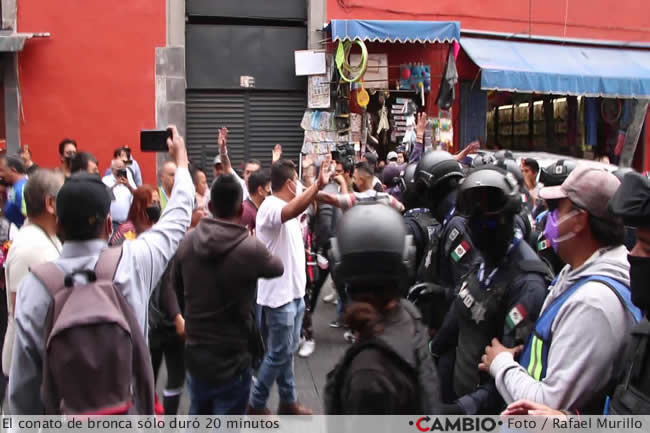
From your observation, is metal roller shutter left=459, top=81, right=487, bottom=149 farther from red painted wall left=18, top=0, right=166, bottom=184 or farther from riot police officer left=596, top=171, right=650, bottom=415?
riot police officer left=596, top=171, right=650, bottom=415

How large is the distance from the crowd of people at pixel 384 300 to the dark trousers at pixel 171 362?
0.21 m

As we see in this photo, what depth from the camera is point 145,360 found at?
8.82ft

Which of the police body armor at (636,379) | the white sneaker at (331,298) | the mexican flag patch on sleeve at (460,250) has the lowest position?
the white sneaker at (331,298)

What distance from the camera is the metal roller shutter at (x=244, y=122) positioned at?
508 inches

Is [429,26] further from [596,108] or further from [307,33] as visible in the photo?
[596,108]

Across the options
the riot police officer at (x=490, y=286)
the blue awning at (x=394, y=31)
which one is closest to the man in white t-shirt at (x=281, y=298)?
the riot police officer at (x=490, y=286)

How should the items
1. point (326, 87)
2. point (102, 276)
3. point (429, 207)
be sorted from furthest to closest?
point (326, 87), point (429, 207), point (102, 276)

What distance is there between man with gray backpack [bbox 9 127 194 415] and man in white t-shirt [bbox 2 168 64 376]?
90cm

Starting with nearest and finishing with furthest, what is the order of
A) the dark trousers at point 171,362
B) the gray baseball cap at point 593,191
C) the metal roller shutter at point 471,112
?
the gray baseball cap at point 593,191, the dark trousers at point 171,362, the metal roller shutter at point 471,112

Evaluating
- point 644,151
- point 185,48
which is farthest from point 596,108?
point 185,48

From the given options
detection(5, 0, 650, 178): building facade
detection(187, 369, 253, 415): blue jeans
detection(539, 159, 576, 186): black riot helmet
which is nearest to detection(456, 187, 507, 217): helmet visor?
detection(187, 369, 253, 415): blue jeans

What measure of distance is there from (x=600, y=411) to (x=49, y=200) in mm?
2974

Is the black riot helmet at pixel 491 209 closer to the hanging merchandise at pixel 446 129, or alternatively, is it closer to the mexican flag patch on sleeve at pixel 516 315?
the mexican flag patch on sleeve at pixel 516 315

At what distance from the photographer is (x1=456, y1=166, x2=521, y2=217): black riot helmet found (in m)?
3.01
